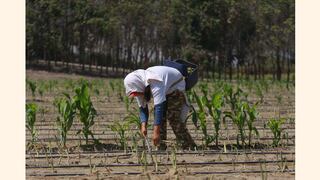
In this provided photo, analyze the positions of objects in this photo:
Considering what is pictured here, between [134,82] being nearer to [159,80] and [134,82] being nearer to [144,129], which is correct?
[159,80]

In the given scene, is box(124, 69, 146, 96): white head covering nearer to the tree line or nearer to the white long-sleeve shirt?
the white long-sleeve shirt

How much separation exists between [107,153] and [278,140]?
1811 mm

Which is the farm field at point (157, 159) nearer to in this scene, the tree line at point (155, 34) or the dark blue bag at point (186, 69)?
the dark blue bag at point (186, 69)

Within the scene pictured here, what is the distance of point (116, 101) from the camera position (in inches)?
498

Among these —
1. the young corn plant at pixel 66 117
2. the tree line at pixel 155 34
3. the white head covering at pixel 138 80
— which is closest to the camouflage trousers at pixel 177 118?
the white head covering at pixel 138 80

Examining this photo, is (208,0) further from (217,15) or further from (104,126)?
(104,126)

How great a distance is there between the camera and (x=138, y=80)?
5.07 metres

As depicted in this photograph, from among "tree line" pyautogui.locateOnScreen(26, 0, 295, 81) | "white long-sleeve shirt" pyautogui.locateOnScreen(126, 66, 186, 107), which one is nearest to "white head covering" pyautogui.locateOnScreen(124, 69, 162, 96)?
"white long-sleeve shirt" pyautogui.locateOnScreen(126, 66, 186, 107)

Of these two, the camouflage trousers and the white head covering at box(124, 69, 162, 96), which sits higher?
the white head covering at box(124, 69, 162, 96)

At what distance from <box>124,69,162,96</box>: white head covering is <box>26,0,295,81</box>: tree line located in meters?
23.9

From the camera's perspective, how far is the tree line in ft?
96.3

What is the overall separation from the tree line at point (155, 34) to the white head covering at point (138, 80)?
23.9m

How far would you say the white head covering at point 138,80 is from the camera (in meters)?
5.01

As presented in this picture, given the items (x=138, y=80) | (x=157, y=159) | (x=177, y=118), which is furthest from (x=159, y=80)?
(x=157, y=159)
